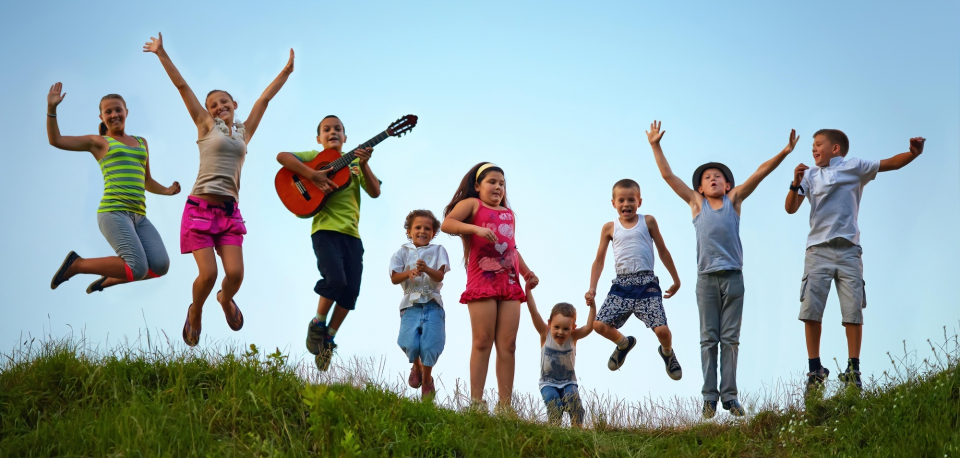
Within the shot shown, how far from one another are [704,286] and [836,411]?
158 centimetres

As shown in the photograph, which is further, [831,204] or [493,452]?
[831,204]

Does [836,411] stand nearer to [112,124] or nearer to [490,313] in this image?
[490,313]

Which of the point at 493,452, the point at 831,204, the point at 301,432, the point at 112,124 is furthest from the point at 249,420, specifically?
the point at 831,204

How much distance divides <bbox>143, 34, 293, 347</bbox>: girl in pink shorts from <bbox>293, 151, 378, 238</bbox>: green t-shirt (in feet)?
2.51

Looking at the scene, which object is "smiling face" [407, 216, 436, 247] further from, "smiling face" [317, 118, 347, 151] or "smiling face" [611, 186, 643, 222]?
"smiling face" [611, 186, 643, 222]

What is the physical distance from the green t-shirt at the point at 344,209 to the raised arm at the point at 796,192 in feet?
14.0

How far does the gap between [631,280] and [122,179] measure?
5.12m

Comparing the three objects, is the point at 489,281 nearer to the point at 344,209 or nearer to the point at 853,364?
the point at 344,209

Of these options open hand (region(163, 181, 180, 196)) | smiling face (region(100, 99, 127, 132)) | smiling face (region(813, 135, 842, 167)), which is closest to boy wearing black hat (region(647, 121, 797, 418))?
smiling face (region(813, 135, 842, 167))

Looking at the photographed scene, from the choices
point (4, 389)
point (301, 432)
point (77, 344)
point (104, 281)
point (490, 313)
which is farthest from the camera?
point (104, 281)

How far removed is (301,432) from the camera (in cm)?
625

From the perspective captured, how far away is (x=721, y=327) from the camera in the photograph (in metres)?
8.07

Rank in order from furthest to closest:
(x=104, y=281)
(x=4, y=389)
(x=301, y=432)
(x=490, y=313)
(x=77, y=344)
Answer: (x=104, y=281)
(x=490, y=313)
(x=77, y=344)
(x=4, y=389)
(x=301, y=432)

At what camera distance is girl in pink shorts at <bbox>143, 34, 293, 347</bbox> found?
801 cm
